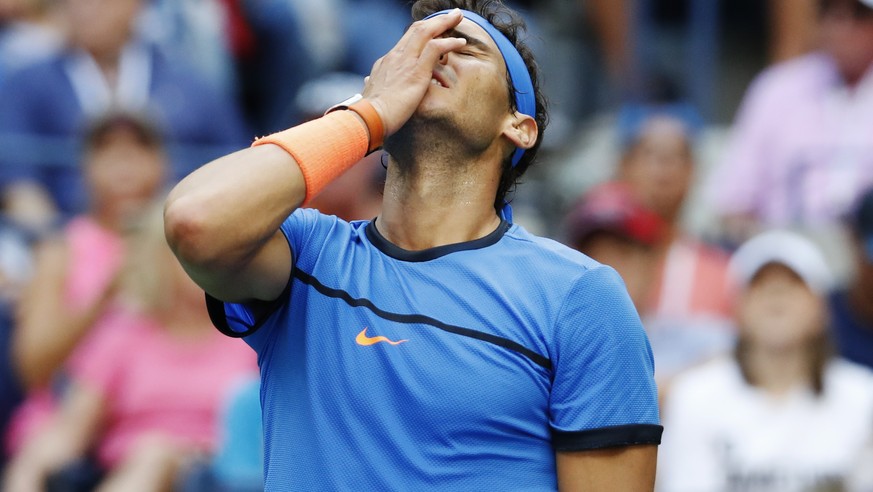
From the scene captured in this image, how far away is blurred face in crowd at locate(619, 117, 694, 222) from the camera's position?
6.36 m

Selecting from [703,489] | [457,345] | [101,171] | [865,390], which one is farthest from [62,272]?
[457,345]

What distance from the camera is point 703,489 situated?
4.91 metres

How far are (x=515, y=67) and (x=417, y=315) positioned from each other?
24.3 inches

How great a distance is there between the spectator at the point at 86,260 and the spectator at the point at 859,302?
3.15 meters

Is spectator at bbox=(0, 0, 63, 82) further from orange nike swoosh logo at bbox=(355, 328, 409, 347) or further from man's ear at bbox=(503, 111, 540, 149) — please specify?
orange nike swoosh logo at bbox=(355, 328, 409, 347)

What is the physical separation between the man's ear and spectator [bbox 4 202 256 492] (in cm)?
284

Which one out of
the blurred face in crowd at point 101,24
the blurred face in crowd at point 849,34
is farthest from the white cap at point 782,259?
the blurred face in crowd at point 101,24

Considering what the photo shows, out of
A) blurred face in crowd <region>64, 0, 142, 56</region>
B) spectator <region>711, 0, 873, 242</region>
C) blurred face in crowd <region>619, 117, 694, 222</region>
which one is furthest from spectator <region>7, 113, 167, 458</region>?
spectator <region>711, 0, 873, 242</region>

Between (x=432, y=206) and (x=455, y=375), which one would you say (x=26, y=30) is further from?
(x=455, y=375)

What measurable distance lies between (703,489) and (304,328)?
272 cm

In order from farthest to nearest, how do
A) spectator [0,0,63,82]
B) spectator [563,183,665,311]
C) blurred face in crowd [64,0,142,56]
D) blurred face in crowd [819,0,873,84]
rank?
1. spectator [0,0,63,82]
2. blurred face in crowd [64,0,142,56]
3. blurred face in crowd [819,0,873,84]
4. spectator [563,183,665,311]

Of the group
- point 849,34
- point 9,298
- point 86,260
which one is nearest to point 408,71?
point 86,260

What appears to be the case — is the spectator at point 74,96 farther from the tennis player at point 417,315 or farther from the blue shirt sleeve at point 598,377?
the blue shirt sleeve at point 598,377

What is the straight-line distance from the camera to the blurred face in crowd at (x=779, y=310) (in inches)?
197
